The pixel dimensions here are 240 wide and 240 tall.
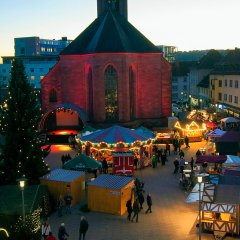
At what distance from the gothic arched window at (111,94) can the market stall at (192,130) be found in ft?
25.6

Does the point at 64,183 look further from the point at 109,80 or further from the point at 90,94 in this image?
the point at 90,94

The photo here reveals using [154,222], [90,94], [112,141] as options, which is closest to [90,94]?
[90,94]

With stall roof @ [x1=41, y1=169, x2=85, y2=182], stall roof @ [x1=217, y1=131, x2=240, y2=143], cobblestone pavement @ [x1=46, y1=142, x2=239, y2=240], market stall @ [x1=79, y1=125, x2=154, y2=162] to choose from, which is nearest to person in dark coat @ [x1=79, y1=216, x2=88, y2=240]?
cobblestone pavement @ [x1=46, y1=142, x2=239, y2=240]

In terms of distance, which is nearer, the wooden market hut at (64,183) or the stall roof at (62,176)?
the wooden market hut at (64,183)

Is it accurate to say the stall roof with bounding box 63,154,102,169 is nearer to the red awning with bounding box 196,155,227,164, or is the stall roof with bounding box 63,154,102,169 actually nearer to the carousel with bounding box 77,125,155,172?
the carousel with bounding box 77,125,155,172

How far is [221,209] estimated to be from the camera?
17.9 metres

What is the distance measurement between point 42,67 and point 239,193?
3124 inches

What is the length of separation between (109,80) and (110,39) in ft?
15.6

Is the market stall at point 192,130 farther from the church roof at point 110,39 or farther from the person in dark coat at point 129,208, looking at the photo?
the person in dark coat at point 129,208

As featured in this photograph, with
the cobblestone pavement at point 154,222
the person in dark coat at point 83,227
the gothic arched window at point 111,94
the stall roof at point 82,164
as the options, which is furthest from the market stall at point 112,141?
the gothic arched window at point 111,94

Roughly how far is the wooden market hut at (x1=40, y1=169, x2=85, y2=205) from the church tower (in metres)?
32.9

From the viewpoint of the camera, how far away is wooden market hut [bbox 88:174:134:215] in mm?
21109

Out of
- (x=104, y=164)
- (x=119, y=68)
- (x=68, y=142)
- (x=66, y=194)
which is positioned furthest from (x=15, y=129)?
(x=119, y=68)

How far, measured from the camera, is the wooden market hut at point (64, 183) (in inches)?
882
